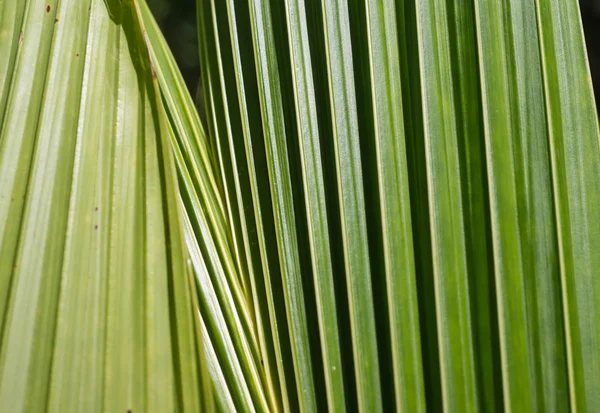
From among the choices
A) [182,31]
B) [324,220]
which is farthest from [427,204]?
[182,31]

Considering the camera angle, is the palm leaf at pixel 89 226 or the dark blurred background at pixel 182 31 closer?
the palm leaf at pixel 89 226

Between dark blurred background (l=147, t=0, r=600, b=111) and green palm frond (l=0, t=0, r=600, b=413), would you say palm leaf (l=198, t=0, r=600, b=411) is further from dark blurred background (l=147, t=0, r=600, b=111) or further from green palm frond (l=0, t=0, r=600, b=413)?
dark blurred background (l=147, t=0, r=600, b=111)

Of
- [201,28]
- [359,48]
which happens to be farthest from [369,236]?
[201,28]

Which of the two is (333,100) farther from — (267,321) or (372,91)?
(267,321)

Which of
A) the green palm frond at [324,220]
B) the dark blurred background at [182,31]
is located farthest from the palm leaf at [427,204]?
the dark blurred background at [182,31]

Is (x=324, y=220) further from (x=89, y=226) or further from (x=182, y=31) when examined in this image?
(x=182, y=31)

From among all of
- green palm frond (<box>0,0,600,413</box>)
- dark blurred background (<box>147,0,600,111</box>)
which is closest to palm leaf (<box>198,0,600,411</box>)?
green palm frond (<box>0,0,600,413</box>)

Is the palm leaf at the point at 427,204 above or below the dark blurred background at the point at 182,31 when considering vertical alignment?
below

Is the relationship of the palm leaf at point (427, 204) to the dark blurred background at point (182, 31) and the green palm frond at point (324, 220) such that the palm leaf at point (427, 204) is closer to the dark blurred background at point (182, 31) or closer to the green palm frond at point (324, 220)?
the green palm frond at point (324, 220)

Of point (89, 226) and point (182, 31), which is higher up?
point (182, 31)

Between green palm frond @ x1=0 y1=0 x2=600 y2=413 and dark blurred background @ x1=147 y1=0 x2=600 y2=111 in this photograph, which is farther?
dark blurred background @ x1=147 y1=0 x2=600 y2=111

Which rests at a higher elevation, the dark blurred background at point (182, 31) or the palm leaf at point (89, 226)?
the dark blurred background at point (182, 31)

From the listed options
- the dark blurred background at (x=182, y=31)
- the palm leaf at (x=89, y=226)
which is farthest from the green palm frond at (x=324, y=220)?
the dark blurred background at (x=182, y=31)

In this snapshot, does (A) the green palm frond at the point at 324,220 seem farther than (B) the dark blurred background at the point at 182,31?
No
